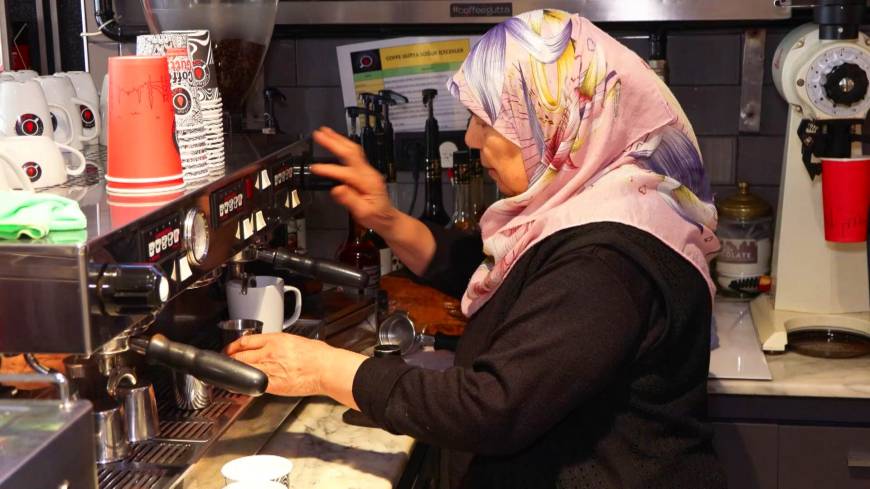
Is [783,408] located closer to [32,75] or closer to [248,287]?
[248,287]

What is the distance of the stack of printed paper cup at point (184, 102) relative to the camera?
1336mm

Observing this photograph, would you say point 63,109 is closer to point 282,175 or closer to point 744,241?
point 282,175

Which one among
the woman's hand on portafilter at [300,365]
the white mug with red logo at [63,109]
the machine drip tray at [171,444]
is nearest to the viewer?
the machine drip tray at [171,444]

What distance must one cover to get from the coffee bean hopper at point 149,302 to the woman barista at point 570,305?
161mm

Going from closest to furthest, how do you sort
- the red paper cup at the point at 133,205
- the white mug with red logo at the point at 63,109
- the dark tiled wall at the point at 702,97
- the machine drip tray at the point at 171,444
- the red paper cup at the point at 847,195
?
the red paper cup at the point at 133,205, the machine drip tray at the point at 171,444, the white mug with red logo at the point at 63,109, the red paper cup at the point at 847,195, the dark tiled wall at the point at 702,97

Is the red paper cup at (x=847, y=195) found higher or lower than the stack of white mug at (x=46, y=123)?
lower

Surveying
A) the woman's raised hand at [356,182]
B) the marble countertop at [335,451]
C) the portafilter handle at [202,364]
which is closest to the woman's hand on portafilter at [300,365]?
→ the marble countertop at [335,451]

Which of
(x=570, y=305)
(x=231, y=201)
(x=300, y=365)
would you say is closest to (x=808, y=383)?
(x=570, y=305)

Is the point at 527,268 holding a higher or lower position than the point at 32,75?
lower

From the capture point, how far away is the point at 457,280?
6.37ft

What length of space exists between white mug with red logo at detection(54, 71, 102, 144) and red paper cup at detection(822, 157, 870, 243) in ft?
4.21

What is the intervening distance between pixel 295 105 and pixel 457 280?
0.75m

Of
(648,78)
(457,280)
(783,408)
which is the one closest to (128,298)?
(648,78)

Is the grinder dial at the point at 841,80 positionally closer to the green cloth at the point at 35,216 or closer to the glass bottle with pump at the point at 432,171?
the glass bottle with pump at the point at 432,171
